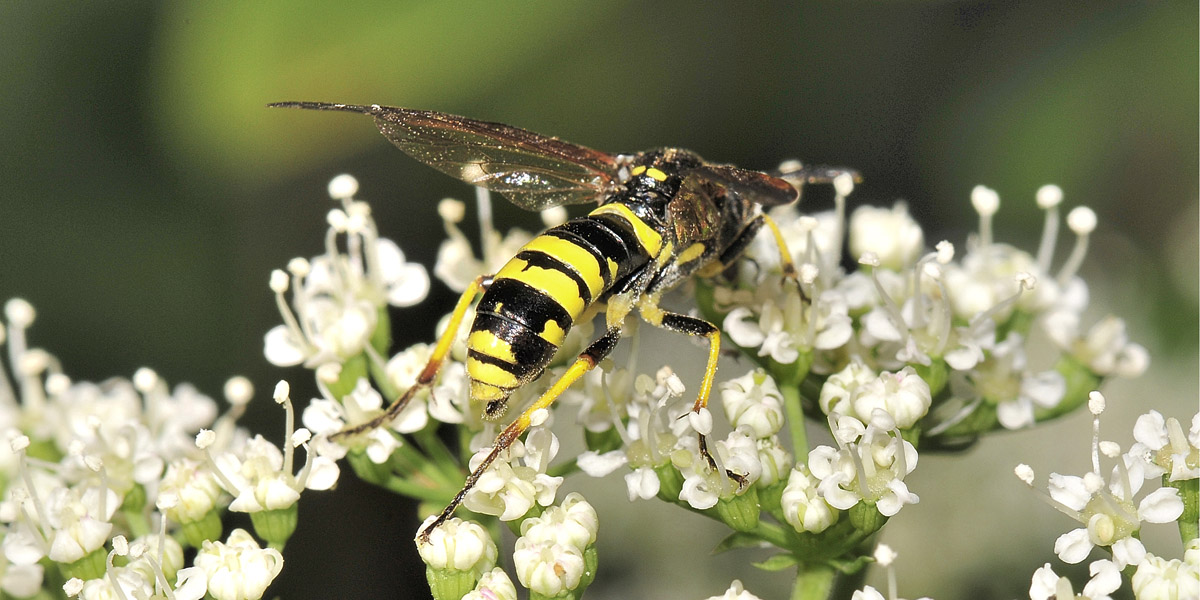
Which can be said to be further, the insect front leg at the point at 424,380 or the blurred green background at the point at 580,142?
the blurred green background at the point at 580,142

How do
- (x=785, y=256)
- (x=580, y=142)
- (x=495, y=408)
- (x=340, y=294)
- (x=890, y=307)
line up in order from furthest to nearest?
1. (x=580, y=142)
2. (x=340, y=294)
3. (x=785, y=256)
4. (x=890, y=307)
5. (x=495, y=408)

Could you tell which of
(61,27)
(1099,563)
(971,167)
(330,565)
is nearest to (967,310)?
(1099,563)

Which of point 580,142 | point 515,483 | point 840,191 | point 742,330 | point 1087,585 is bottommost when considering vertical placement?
point 1087,585

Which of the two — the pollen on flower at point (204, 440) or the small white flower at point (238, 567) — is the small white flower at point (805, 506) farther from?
the pollen on flower at point (204, 440)

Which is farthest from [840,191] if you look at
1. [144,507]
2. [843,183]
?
[144,507]

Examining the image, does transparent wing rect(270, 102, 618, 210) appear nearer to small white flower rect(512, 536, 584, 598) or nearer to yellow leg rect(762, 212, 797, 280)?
yellow leg rect(762, 212, 797, 280)

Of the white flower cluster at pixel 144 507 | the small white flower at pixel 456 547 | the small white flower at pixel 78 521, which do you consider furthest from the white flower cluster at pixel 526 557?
the small white flower at pixel 78 521

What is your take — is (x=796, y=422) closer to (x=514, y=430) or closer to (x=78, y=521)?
(x=514, y=430)
